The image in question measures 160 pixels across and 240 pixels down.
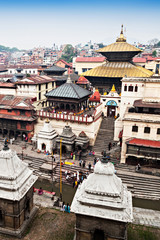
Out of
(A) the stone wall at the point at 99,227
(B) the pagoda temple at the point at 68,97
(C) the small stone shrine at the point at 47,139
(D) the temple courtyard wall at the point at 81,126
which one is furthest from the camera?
(B) the pagoda temple at the point at 68,97

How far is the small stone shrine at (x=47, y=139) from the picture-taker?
29.5 m

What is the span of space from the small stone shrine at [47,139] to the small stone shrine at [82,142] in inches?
144

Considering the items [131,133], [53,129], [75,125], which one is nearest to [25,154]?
[53,129]

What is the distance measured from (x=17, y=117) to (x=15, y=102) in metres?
2.72

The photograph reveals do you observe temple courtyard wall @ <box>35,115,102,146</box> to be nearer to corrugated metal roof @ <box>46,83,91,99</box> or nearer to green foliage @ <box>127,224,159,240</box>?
corrugated metal roof @ <box>46,83,91,99</box>

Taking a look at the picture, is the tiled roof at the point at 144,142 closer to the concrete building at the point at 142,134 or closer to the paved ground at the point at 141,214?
the concrete building at the point at 142,134

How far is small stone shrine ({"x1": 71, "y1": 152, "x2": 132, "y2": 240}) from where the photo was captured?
31.3 ft

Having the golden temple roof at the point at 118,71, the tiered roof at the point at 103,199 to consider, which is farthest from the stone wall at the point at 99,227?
the golden temple roof at the point at 118,71

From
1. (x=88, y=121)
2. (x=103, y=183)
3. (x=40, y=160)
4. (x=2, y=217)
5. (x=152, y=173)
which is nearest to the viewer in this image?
(x=103, y=183)

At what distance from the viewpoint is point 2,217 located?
1187cm

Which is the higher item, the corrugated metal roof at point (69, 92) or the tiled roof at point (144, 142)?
the corrugated metal roof at point (69, 92)

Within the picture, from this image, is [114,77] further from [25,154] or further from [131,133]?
[25,154]

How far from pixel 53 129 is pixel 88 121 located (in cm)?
555

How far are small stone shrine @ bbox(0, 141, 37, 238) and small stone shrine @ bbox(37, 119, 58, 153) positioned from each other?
17160 mm
